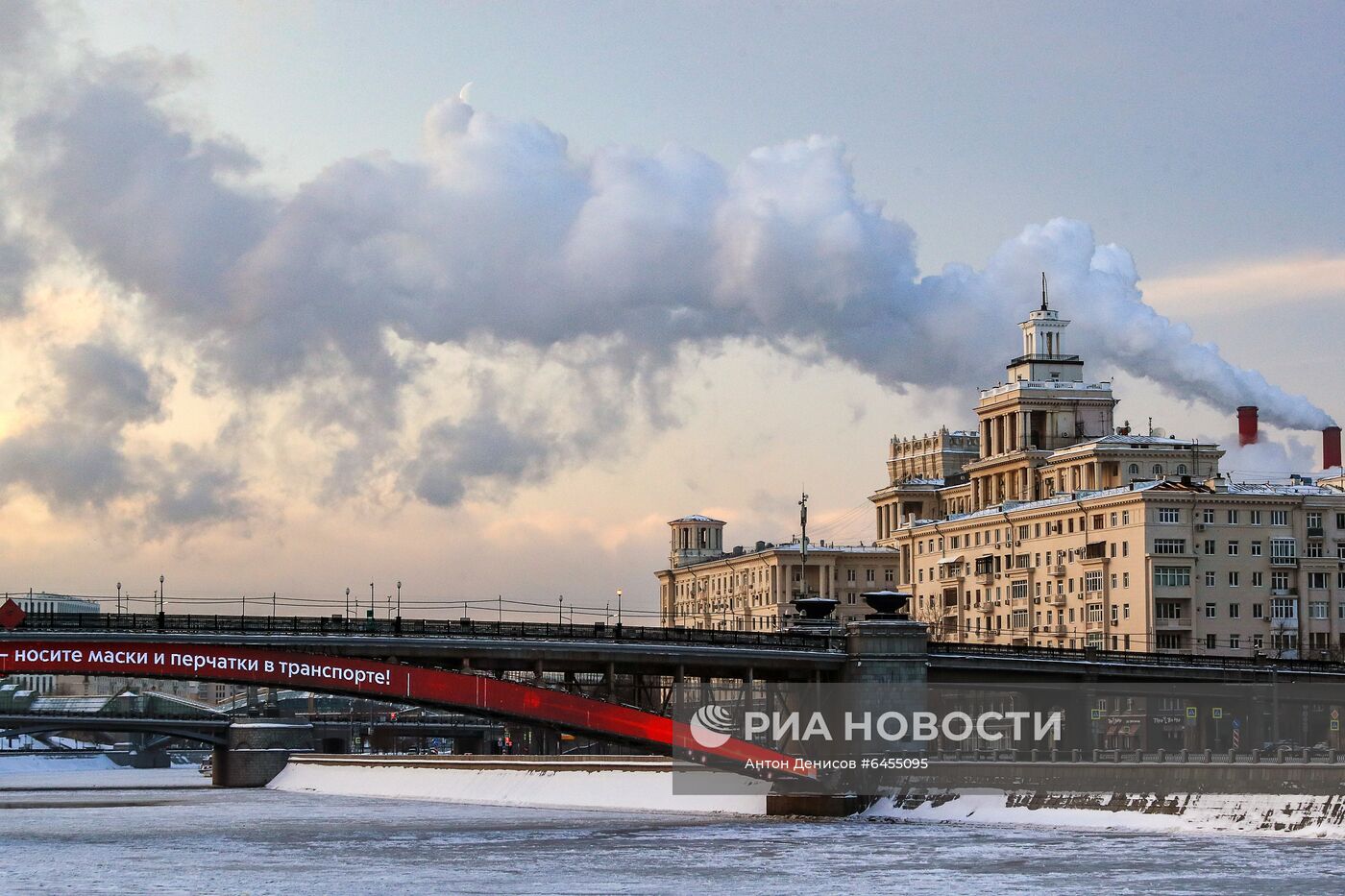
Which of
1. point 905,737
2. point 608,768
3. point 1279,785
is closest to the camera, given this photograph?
point 1279,785

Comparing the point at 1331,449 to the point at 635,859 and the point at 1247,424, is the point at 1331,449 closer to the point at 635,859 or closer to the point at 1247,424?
the point at 1247,424

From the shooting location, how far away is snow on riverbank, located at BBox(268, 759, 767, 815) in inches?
5143

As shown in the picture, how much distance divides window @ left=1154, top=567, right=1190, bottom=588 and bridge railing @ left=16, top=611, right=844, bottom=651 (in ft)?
230

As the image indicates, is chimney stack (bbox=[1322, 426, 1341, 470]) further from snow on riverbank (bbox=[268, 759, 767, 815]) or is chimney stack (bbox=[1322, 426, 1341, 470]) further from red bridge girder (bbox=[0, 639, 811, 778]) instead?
red bridge girder (bbox=[0, 639, 811, 778])

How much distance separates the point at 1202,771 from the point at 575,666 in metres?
29.6

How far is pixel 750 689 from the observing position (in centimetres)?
11000

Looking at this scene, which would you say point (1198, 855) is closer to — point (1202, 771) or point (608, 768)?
point (1202, 771)

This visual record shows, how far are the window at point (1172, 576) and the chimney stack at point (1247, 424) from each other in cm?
1457

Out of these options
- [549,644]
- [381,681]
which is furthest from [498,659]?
[381,681]

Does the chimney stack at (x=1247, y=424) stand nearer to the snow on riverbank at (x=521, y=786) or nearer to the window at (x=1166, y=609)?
the window at (x=1166, y=609)

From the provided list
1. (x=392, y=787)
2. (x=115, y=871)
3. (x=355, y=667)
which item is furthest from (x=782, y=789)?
(x=392, y=787)

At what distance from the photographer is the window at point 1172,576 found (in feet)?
572

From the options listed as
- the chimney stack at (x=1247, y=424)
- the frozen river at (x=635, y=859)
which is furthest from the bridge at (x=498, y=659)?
the chimney stack at (x=1247, y=424)

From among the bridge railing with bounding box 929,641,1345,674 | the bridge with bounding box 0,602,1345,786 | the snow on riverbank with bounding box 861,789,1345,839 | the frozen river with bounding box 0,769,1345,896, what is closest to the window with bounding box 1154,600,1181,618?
the bridge railing with bounding box 929,641,1345,674
